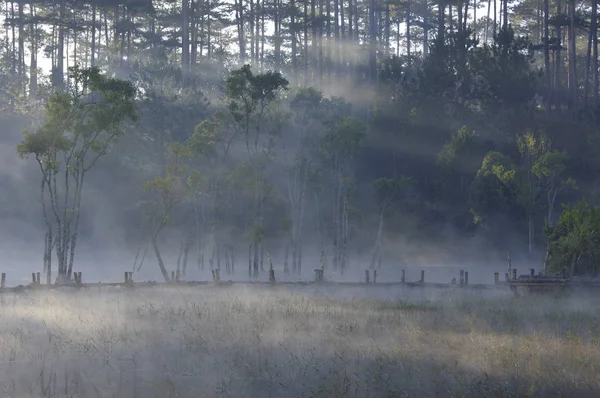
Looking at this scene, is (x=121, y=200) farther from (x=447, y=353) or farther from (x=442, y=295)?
(x=447, y=353)

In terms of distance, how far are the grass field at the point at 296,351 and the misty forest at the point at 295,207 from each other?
0.08 metres

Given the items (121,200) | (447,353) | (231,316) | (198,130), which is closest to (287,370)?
(447,353)

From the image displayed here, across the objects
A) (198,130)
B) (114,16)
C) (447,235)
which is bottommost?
(447,235)

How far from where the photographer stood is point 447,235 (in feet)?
220

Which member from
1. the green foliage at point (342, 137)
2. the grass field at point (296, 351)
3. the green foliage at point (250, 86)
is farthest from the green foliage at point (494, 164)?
the grass field at point (296, 351)

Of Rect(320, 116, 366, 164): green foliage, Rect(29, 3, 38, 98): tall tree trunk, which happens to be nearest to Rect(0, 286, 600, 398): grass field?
Rect(320, 116, 366, 164): green foliage

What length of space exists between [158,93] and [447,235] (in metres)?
25.6

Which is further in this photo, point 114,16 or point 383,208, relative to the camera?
point 114,16

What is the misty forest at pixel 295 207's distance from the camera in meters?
17.4

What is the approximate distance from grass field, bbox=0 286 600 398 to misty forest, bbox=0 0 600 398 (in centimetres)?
8

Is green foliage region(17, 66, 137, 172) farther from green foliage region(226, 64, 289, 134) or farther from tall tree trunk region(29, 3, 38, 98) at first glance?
tall tree trunk region(29, 3, 38, 98)

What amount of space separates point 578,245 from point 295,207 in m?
25.8

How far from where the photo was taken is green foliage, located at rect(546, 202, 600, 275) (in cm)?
3678

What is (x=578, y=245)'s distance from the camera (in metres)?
37.1
